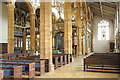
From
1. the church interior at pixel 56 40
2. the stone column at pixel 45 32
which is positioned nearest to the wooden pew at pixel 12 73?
the church interior at pixel 56 40

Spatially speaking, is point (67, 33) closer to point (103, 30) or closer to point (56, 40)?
point (56, 40)

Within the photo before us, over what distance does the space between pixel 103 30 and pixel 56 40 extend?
1393 centimetres

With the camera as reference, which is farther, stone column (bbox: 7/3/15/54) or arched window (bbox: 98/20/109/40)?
arched window (bbox: 98/20/109/40)

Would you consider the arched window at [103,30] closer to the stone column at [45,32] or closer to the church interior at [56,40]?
the church interior at [56,40]

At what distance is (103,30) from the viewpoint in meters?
34.1

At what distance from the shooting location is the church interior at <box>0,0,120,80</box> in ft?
23.7

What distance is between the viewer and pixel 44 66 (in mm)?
7574

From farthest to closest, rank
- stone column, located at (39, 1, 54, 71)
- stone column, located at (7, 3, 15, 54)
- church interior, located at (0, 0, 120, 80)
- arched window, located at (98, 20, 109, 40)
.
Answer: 1. arched window, located at (98, 20, 109, 40)
2. stone column, located at (7, 3, 15, 54)
3. stone column, located at (39, 1, 54, 71)
4. church interior, located at (0, 0, 120, 80)

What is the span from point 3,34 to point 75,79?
16037 mm

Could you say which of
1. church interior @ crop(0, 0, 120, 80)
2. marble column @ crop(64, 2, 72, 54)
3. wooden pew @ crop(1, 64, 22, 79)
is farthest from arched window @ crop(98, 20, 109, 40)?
wooden pew @ crop(1, 64, 22, 79)

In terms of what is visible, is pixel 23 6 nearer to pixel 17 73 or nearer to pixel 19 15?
pixel 19 15

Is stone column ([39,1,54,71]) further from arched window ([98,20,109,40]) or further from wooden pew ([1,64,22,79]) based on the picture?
arched window ([98,20,109,40])

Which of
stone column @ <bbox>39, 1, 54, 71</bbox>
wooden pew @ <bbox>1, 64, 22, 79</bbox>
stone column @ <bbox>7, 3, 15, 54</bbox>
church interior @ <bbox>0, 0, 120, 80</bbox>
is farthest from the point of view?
stone column @ <bbox>7, 3, 15, 54</bbox>

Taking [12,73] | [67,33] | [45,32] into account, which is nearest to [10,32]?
[67,33]
